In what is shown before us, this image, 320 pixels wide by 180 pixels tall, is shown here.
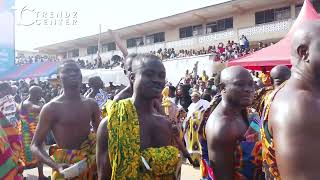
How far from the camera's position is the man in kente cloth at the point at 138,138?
92.5 inches

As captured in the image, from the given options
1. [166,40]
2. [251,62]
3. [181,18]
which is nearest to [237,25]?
[181,18]

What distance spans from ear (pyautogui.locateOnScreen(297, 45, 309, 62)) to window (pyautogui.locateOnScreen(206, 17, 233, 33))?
20.3m

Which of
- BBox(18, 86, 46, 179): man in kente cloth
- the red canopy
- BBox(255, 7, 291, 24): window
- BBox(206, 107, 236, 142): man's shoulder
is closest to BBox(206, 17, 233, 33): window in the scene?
BBox(255, 7, 291, 24): window

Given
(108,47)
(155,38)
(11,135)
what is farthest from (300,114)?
(108,47)

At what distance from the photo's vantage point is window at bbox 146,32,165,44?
26109 mm

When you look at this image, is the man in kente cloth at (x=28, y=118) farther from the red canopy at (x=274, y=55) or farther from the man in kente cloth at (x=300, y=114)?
the man in kente cloth at (x=300, y=114)

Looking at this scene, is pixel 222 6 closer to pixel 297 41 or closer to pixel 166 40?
pixel 166 40

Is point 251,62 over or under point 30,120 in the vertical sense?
over

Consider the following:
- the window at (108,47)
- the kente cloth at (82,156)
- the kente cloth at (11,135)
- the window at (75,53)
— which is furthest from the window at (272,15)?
the window at (75,53)

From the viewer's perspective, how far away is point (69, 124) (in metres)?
3.63

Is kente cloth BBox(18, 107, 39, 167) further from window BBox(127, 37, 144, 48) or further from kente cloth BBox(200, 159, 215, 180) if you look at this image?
window BBox(127, 37, 144, 48)

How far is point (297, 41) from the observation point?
1.70m

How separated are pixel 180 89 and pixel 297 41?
786 cm

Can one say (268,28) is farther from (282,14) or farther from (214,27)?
(214,27)
